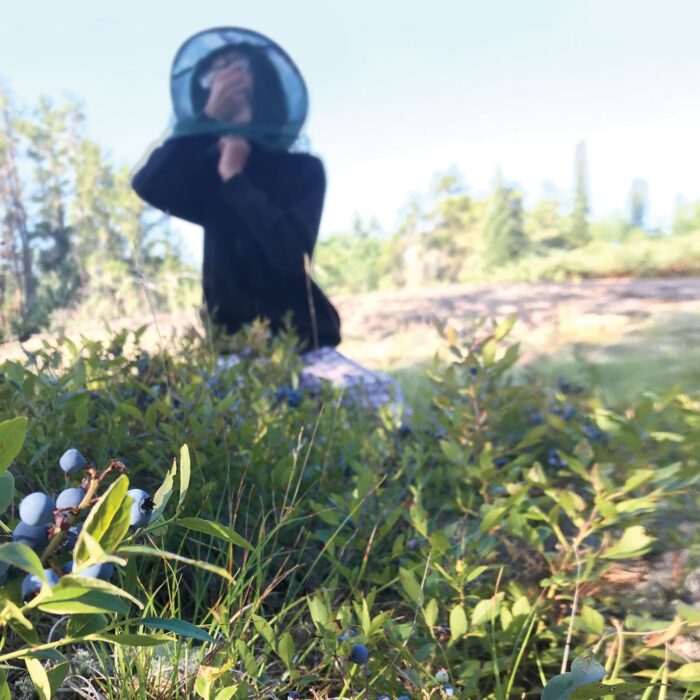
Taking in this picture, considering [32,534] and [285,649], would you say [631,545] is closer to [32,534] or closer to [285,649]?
[285,649]

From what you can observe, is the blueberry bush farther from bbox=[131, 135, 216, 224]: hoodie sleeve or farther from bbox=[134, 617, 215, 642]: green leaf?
bbox=[131, 135, 216, 224]: hoodie sleeve

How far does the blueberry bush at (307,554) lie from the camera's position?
1.72ft

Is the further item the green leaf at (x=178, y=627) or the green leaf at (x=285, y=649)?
the green leaf at (x=285, y=649)

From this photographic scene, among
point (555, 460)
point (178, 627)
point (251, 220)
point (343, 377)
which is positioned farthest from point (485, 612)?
point (251, 220)

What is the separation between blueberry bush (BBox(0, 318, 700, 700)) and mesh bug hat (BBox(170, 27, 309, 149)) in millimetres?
1662

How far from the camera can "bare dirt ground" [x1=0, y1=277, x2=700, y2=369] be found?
4316 millimetres

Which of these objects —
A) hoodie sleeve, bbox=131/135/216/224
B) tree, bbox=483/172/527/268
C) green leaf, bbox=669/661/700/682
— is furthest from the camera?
tree, bbox=483/172/527/268

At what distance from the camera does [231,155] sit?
323 cm

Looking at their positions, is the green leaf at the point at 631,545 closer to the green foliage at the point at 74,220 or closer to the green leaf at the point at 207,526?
the green leaf at the point at 207,526

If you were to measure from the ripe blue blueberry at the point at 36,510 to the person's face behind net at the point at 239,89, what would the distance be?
9.89 ft

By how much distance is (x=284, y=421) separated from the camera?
1.68 meters

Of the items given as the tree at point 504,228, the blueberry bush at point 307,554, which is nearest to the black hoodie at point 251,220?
the blueberry bush at point 307,554

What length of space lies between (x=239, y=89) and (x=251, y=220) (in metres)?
0.69

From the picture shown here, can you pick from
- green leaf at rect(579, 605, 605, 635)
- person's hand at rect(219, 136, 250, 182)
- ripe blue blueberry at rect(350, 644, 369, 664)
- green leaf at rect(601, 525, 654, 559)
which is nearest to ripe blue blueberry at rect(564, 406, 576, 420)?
green leaf at rect(601, 525, 654, 559)
